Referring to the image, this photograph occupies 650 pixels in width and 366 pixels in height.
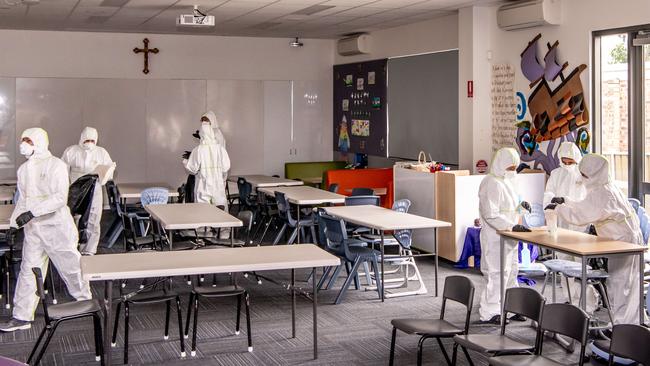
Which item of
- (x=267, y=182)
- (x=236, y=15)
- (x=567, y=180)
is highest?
(x=236, y=15)

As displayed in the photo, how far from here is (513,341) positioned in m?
4.95

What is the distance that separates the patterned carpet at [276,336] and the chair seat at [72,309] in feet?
1.72

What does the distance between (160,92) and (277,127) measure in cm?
218

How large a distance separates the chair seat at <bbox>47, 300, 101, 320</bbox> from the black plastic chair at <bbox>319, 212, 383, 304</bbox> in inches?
104

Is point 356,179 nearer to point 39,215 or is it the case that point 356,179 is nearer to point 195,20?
point 195,20

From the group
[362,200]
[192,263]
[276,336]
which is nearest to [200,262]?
[192,263]

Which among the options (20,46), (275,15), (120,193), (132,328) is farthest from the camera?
(20,46)

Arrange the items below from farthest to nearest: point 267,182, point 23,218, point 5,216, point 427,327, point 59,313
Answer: point 267,182, point 5,216, point 23,218, point 59,313, point 427,327

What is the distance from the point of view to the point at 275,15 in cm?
1145

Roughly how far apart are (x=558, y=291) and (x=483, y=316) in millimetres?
1347

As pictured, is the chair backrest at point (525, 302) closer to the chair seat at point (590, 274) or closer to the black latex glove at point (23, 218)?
the chair seat at point (590, 274)

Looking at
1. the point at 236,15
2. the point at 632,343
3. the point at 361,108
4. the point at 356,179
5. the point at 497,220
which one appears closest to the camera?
the point at 632,343

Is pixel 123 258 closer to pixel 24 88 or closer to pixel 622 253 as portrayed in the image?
pixel 622 253

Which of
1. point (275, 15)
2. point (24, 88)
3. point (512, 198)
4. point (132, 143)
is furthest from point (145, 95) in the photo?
point (512, 198)
